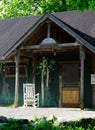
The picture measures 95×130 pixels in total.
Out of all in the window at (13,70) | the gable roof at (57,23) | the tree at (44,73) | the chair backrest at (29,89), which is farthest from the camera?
the window at (13,70)

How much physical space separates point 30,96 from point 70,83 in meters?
2.20

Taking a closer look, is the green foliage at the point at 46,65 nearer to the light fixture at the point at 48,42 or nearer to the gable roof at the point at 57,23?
the gable roof at the point at 57,23

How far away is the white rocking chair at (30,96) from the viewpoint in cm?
2238

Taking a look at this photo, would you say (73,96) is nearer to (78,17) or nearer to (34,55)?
(34,55)

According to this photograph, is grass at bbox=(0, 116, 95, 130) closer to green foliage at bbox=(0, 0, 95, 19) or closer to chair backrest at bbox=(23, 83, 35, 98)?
chair backrest at bbox=(23, 83, 35, 98)

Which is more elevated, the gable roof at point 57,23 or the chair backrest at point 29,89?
the gable roof at point 57,23

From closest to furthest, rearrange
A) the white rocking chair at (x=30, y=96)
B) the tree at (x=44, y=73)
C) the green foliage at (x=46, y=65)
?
the white rocking chair at (x=30, y=96) → the green foliage at (x=46, y=65) → the tree at (x=44, y=73)

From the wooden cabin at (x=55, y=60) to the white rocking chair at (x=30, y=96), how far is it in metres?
0.50

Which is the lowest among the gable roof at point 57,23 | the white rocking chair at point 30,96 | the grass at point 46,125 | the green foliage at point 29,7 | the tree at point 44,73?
the grass at point 46,125

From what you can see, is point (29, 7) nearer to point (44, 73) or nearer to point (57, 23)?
point (44, 73)

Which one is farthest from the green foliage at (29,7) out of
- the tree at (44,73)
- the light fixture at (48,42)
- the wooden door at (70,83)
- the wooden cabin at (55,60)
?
the light fixture at (48,42)

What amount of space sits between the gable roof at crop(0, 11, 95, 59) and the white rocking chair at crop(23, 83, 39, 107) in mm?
2145

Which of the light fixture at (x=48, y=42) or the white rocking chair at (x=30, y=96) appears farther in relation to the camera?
the white rocking chair at (x=30, y=96)

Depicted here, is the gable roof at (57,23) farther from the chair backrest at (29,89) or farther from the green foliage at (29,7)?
the green foliage at (29,7)
